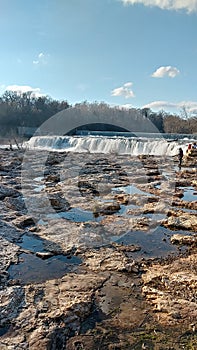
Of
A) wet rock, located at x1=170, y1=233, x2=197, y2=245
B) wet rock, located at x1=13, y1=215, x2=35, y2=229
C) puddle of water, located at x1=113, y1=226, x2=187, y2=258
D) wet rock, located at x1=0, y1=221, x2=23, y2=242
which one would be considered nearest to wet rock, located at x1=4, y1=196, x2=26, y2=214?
wet rock, located at x1=13, y1=215, x2=35, y2=229

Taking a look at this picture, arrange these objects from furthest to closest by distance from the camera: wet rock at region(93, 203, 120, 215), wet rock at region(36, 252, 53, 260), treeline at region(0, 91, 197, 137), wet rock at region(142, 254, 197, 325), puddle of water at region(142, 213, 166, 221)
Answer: treeline at region(0, 91, 197, 137) → wet rock at region(93, 203, 120, 215) → puddle of water at region(142, 213, 166, 221) → wet rock at region(36, 252, 53, 260) → wet rock at region(142, 254, 197, 325)

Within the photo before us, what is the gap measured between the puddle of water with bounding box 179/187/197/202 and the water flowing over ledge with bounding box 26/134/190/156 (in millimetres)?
13202

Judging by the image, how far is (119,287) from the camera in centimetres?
538

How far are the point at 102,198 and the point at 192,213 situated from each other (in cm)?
353

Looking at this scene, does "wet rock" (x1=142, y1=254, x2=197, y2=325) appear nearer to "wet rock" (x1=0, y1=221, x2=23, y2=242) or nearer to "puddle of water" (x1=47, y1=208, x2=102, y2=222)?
"wet rock" (x1=0, y1=221, x2=23, y2=242)

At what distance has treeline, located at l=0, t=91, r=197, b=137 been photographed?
5072 cm

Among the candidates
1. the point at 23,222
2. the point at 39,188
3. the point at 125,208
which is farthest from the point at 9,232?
the point at 39,188

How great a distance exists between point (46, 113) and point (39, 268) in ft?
177

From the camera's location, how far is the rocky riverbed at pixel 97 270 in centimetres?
418

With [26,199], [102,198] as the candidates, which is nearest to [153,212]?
[102,198]

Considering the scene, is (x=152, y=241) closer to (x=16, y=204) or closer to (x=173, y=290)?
(x=173, y=290)

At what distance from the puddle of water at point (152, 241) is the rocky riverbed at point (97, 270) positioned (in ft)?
0.08

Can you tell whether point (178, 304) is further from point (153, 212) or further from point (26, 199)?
point (26, 199)

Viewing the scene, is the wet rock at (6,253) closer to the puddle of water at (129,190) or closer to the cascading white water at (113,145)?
the puddle of water at (129,190)
